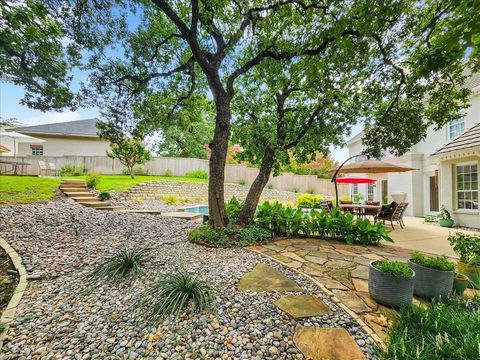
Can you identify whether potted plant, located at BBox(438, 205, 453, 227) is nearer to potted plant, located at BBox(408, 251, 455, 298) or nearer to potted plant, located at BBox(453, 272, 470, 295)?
potted plant, located at BBox(453, 272, 470, 295)

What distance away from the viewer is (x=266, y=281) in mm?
3123

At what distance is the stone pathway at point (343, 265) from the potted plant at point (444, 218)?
17.2ft

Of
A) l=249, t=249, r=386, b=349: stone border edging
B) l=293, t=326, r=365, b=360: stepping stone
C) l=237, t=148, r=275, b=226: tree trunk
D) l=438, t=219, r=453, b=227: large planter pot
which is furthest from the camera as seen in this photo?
l=438, t=219, r=453, b=227: large planter pot

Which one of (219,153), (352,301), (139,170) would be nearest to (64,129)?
(139,170)

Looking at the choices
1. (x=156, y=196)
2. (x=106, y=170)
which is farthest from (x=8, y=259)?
(x=106, y=170)

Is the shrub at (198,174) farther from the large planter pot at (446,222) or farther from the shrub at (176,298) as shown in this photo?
the shrub at (176,298)

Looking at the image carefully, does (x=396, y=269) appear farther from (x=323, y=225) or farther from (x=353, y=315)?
(x=323, y=225)

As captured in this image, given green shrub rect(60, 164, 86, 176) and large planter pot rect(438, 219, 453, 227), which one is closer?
large planter pot rect(438, 219, 453, 227)

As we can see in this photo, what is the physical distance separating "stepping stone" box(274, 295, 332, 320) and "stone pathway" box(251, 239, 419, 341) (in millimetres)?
312

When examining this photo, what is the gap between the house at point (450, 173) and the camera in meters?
7.93

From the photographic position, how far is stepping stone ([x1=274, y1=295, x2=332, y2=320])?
238cm

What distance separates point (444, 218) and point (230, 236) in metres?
8.79

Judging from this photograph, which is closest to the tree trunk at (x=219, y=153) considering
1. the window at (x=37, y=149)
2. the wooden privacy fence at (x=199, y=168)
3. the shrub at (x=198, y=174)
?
the wooden privacy fence at (x=199, y=168)

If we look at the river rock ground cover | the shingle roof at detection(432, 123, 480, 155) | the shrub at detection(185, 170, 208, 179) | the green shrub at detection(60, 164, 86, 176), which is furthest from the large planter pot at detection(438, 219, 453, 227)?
the green shrub at detection(60, 164, 86, 176)
